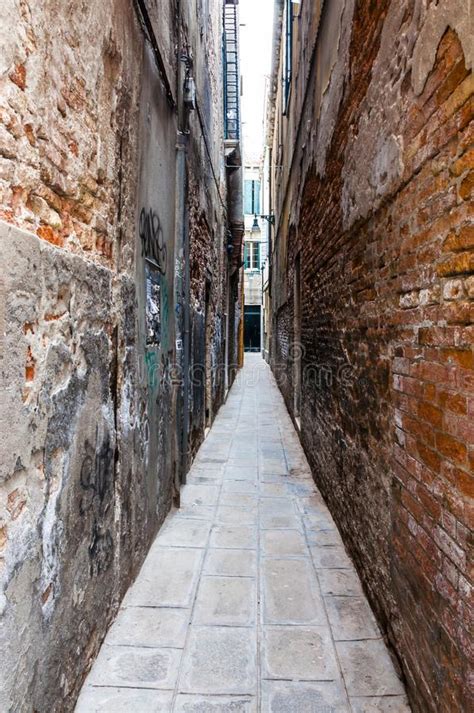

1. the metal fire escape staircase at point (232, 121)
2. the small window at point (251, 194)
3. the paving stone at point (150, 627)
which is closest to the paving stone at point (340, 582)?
the paving stone at point (150, 627)

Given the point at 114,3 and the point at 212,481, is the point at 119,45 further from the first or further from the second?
the point at 212,481

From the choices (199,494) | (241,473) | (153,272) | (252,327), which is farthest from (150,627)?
(252,327)

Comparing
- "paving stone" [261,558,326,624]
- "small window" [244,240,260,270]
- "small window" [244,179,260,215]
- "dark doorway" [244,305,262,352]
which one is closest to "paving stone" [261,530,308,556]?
"paving stone" [261,558,326,624]

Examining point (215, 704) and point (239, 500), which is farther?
point (239, 500)

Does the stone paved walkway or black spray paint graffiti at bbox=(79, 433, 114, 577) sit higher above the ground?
black spray paint graffiti at bbox=(79, 433, 114, 577)

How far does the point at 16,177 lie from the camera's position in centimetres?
134

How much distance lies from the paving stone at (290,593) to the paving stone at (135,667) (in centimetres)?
58

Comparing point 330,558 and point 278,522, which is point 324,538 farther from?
point 278,522

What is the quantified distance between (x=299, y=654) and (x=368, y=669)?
1.04 feet

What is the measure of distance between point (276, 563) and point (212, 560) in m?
0.43

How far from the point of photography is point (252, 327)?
108 ft

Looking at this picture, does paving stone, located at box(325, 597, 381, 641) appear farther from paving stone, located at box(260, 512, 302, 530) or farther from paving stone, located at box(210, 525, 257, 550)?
paving stone, located at box(260, 512, 302, 530)

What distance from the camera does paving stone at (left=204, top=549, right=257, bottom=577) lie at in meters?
2.86

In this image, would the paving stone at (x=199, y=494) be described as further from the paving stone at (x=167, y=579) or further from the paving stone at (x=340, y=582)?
the paving stone at (x=340, y=582)
